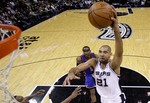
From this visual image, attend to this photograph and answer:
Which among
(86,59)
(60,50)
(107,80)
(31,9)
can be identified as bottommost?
(60,50)

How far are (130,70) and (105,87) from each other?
171 inches

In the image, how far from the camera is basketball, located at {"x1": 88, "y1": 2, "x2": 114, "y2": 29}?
3263 millimetres

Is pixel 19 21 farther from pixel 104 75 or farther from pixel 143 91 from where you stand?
pixel 104 75

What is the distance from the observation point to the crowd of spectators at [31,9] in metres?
14.2

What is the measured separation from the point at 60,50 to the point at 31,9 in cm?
813

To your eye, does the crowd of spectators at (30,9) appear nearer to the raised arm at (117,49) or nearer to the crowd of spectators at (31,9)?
the crowd of spectators at (31,9)

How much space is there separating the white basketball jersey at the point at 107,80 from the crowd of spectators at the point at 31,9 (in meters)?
9.87

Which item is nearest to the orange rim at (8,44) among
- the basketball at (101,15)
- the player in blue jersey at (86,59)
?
the basketball at (101,15)

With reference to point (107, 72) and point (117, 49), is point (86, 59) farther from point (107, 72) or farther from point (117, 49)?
point (117, 49)

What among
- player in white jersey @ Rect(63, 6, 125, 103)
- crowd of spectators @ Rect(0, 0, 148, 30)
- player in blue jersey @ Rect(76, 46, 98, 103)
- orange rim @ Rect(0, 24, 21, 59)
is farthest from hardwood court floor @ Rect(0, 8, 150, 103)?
orange rim @ Rect(0, 24, 21, 59)

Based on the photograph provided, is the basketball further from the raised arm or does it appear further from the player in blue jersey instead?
the player in blue jersey

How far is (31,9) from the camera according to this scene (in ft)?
57.9

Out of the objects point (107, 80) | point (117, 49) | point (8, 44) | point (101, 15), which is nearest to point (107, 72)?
point (107, 80)

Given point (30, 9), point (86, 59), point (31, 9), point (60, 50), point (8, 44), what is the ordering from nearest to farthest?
point (8, 44) → point (86, 59) → point (60, 50) → point (30, 9) → point (31, 9)
